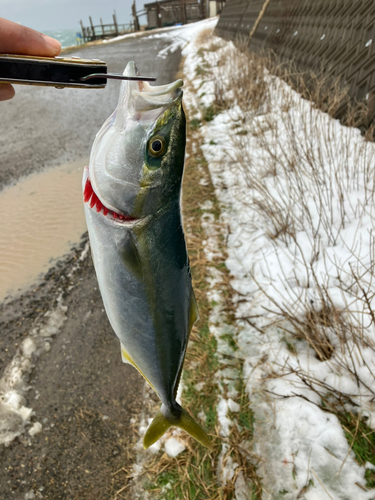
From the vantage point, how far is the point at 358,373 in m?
2.40

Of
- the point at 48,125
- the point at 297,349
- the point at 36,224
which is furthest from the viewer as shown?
the point at 48,125

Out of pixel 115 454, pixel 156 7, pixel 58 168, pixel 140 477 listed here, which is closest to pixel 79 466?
pixel 115 454

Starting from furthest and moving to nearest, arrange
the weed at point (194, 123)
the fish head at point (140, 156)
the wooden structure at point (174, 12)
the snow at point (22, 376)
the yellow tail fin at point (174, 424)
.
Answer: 1. the wooden structure at point (174, 12)
2. the weed at point (194, 123)
3. the snow at point (22, 376)
4. the yellow tail fin at point (174, 424)
5. the fish head at point (140, 156)

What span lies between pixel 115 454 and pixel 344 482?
154 cm

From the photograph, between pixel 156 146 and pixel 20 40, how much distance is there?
60cm

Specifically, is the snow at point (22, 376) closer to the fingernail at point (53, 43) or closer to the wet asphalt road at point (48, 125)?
the fingernail at point (53, 43)

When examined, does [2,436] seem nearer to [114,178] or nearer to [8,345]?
[8,345]

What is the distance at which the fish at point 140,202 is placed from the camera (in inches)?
42.6

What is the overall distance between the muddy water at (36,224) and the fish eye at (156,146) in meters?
3.29

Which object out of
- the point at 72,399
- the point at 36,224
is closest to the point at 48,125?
the point at 36,224

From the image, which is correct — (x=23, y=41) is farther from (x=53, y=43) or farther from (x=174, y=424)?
(x=174, y=424)

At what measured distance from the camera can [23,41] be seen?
3.83ft

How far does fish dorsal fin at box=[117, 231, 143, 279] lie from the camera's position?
1.11m

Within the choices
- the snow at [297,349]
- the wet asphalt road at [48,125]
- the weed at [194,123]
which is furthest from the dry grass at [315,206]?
the wet asphalt road at [48,125]
